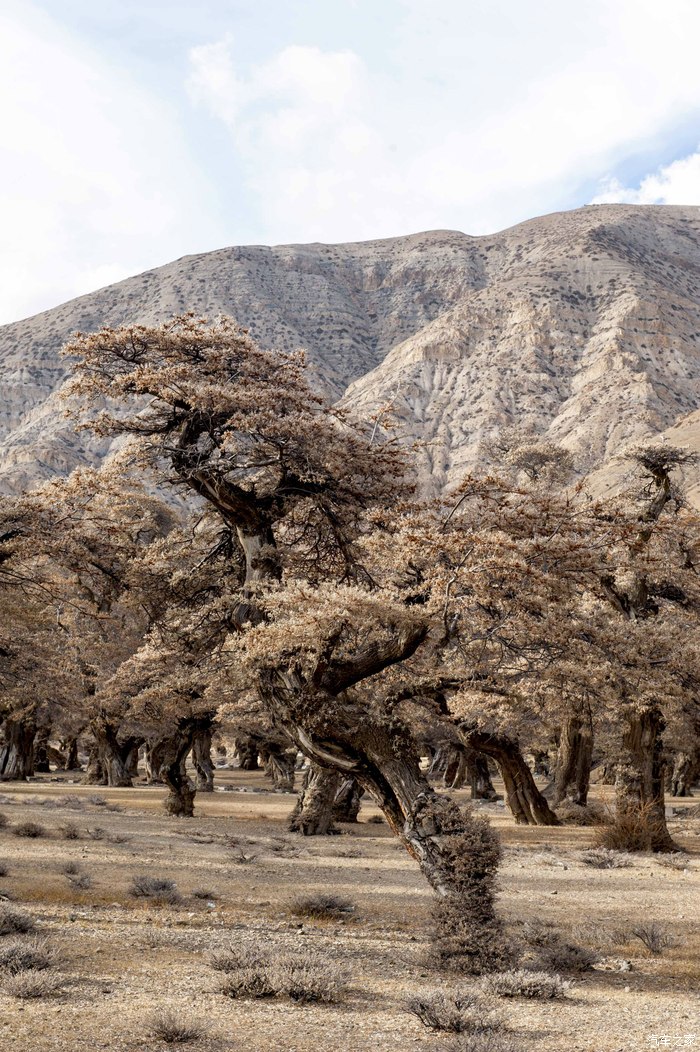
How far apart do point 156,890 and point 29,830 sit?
8608 mm

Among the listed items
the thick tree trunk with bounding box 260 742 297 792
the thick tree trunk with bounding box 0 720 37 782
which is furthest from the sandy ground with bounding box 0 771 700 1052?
the thick tree trunk with bounding box 260 742 297 792

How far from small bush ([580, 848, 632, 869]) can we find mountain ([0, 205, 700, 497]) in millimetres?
48521

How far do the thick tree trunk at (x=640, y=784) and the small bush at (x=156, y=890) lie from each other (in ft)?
39.4

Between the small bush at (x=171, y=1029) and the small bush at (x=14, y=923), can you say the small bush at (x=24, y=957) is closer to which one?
the small bush at (x=14, y=923)

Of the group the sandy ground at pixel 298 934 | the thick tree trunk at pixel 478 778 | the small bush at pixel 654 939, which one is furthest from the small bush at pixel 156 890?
the thick tree trunk at pixel 478 778

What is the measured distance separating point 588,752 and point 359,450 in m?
22.5

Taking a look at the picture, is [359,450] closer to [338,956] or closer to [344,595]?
[344,595]

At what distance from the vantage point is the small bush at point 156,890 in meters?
12.8

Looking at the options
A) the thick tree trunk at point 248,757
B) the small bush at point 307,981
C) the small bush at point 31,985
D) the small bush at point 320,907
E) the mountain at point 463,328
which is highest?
the mountain at point 463,328

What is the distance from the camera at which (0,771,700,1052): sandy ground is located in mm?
7324

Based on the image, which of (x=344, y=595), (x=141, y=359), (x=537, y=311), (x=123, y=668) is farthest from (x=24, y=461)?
(x=344, y=595)

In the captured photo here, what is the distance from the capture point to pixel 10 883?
13656 millimetres

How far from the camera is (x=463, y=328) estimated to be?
113250 millimetres

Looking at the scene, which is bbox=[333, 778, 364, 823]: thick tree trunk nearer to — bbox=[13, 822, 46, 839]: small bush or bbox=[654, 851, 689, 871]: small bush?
bbox=[13, 822, 46, 839]: small bush
